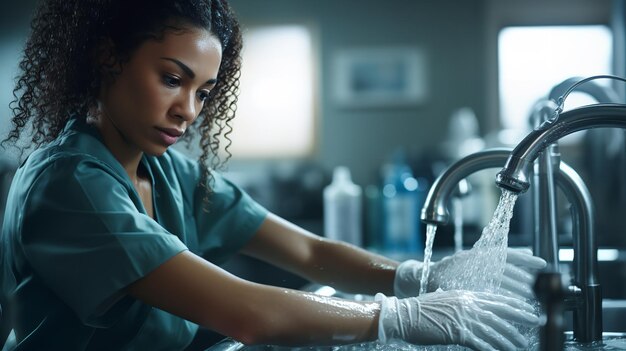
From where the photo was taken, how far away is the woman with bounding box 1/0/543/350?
0.85m

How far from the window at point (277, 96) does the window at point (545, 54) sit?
4.45 feet

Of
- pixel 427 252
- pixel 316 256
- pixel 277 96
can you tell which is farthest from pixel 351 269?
pixel 277 96

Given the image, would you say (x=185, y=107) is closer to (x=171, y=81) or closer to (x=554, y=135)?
(x=171, y=81)

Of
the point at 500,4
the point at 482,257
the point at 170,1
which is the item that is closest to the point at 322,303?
the point at 482,257

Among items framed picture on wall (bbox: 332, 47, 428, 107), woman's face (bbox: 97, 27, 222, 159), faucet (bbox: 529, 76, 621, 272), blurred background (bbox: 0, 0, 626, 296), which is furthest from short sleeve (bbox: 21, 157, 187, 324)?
framed picture on wall (bbox: 332, 47, 428, 107)

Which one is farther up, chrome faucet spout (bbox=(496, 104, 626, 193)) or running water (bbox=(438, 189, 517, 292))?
chrome faucet spout (bbox=(496, 104, 626, 193))

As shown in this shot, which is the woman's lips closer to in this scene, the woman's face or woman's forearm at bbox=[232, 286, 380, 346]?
the woman's face

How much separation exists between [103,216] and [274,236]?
1.43 ft

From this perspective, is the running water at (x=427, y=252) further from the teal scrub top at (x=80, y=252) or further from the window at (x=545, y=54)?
the window at (x=545, y=54)

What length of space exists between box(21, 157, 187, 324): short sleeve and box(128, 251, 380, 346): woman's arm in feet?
0.08

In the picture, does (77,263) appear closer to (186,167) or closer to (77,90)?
(77,90)

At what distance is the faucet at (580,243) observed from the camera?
955 mm

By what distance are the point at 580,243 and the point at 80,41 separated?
2.48 feet

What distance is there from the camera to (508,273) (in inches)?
40.0
